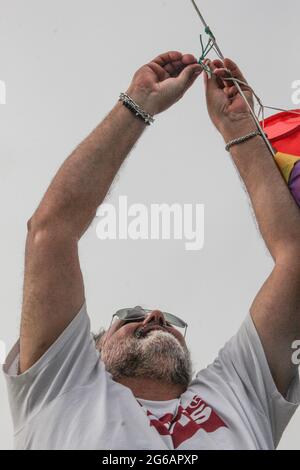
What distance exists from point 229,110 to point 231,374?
3.48ft

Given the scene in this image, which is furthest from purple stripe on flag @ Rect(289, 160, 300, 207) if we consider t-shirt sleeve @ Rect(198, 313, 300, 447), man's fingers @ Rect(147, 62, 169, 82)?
man's fingers @ Rect(147, 62, 169, 82)

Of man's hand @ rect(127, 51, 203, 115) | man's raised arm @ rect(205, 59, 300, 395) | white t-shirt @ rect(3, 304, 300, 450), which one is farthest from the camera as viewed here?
man's hand @ rect(127, 51, 203, 115)

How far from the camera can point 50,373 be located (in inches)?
93.2

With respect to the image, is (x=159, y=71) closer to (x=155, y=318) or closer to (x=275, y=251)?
(x=275, y=251)

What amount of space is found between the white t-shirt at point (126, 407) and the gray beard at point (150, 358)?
0.39ft

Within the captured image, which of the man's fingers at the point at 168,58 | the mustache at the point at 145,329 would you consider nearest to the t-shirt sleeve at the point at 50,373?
the mustache at the point at 145,329

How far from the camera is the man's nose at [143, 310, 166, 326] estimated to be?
2.97 metres

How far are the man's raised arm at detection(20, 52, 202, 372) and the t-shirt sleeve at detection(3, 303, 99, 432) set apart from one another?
1.3 inches

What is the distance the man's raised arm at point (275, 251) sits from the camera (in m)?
2.50

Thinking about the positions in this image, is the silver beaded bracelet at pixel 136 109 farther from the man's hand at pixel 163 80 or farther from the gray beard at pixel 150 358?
the gray beard at pixel 150 358

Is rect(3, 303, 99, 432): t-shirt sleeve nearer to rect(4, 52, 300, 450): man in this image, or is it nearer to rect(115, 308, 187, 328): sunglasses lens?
rect(4, 52, 300, 450): man

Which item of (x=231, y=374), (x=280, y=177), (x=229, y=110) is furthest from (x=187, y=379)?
(x=229, y=110)

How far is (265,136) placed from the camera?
104 inches
